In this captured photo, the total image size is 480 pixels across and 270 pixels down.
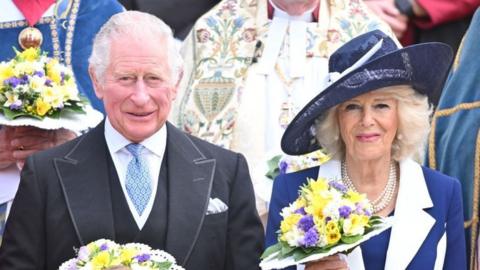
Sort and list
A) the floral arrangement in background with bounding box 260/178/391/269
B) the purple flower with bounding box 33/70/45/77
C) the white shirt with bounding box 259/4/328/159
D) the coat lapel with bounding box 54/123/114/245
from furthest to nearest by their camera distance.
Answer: the white shirt with bounding box 259/4/328/159
the purple flower with bounding box 33/70/45/77
the coat lapel with bounding box 54/123/114/245
the floral arrangement in background with bounding box 260/178/391/269

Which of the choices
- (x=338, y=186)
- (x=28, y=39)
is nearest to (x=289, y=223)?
(x=338, y=186)

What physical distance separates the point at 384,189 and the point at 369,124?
0.30 metres

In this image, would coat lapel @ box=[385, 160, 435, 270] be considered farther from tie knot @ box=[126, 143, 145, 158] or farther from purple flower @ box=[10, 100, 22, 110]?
purple flower @ box=[10, 100, 22, 110]

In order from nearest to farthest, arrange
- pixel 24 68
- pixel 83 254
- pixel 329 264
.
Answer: pixel 83 254 → pixel 329 264 → pixel 24 68

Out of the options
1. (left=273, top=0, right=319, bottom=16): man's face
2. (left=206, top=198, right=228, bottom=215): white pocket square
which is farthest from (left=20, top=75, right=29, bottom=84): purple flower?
(left=273, top=0, right=319, bottom=16): man's face

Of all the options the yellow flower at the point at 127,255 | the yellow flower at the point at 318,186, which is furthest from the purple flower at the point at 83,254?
the yellow flower at the point at 318,186

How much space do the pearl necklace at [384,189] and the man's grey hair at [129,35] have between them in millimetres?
835

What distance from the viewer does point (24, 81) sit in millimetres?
6648

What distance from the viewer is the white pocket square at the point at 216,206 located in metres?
5.96

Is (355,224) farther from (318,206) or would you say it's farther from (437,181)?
(437,181)

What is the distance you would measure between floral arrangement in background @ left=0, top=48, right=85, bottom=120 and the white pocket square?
1.05 m

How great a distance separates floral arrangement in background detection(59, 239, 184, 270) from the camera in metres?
5.44

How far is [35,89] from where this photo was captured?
6.62 metres

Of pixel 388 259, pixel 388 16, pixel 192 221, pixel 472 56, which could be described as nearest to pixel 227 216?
pixel 192 221
